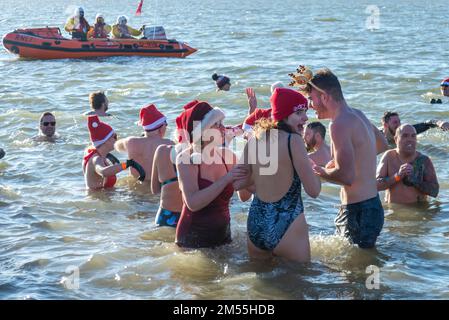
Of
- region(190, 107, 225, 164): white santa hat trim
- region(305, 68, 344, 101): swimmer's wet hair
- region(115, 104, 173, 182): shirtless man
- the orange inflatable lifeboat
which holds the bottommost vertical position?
region(115, 104, 173, 182): shirtless man

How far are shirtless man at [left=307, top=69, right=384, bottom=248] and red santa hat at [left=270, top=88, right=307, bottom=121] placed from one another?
0.48 m

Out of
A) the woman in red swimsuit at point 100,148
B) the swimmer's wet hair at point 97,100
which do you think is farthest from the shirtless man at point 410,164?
the swimmer's wet hair at point 97,100

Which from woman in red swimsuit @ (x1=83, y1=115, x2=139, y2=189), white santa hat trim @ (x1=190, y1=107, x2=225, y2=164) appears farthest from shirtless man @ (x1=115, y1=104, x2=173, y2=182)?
white santa hat trim @ (x1=190, y1=107, x2=225, y2=164)

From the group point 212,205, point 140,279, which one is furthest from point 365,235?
point 140,279

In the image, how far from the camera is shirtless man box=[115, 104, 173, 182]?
827cm

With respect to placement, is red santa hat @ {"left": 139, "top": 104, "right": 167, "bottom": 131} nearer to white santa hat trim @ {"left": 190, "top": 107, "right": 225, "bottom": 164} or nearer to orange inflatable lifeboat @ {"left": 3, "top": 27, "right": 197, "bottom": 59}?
white santa hat trim @ {"left": 190, "top": 107, "right": 225, "bottom": 164}

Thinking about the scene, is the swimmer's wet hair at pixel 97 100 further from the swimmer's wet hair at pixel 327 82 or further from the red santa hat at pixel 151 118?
the swimmer's wet hair at pixel 327 82

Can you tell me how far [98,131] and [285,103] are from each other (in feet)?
12.5

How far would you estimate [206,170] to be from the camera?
611 cm

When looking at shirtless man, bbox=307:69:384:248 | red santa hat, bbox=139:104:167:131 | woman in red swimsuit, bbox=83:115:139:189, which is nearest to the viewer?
shirtless man, bbox=307:69:384:248

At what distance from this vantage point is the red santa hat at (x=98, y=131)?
29.2 feet

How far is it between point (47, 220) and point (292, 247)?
3.71 metres

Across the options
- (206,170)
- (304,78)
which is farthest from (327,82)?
(206,170)

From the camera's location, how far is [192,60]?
25.8 m
